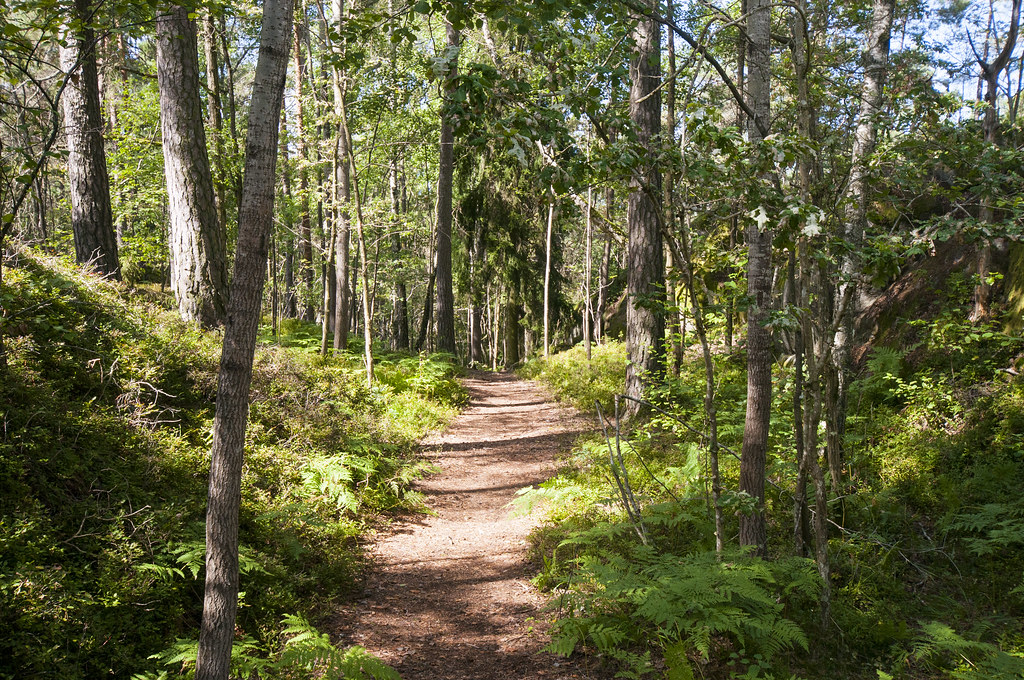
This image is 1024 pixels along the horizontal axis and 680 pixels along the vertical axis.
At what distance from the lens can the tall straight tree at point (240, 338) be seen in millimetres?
3107

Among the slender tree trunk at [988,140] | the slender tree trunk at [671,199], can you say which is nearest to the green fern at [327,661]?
the slender tree trunk at [671,199]

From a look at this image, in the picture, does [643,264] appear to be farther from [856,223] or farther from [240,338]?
[240,338]

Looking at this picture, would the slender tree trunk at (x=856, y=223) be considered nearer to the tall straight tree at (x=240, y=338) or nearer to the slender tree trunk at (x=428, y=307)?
the tall straight tree at (x=240, y=338)

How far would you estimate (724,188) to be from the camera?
4273 millimetres

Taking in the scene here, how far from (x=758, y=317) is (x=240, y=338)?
360 cm

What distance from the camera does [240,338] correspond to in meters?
3.12

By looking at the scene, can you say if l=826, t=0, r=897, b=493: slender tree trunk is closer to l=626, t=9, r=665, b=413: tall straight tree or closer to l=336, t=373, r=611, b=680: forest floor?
l=626, t=9, r=665, b=413: tall straight tree

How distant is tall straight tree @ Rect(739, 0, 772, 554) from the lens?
14.5 feet

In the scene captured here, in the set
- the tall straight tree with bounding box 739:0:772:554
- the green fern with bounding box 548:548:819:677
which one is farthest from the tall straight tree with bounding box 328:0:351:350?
the green fern with bounding box 548:548:819:677

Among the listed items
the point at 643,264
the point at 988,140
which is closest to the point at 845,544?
the point at 643,264

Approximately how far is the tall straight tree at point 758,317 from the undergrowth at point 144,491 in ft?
10.1

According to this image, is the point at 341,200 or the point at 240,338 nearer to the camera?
the point at 240,338

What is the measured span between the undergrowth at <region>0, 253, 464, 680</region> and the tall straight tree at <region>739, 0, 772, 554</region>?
309 centimetres

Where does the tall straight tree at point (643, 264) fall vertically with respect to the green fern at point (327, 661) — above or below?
above
